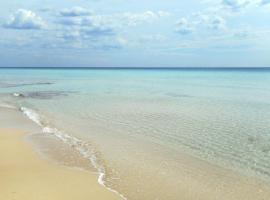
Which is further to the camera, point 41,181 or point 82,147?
point 82,147

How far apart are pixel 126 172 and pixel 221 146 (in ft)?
13.6

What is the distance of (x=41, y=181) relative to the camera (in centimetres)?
781

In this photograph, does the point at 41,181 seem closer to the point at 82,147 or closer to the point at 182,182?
the point at 182,182

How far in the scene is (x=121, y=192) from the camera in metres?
7.38

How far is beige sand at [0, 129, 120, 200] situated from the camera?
698 centimetres

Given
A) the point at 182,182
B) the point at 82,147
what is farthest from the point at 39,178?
the point at 82,147

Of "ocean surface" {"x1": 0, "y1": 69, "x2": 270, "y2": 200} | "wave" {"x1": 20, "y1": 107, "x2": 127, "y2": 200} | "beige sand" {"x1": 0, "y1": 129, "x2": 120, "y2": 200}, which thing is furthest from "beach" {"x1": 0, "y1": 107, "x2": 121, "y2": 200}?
"ocean surface" {"x1": 0, "y1": 69, "x2": 270, "y2": 200}

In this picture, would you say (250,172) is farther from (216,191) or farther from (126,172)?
(126,172)

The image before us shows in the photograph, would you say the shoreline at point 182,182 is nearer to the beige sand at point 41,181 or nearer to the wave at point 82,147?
the beige sand at point 41,181

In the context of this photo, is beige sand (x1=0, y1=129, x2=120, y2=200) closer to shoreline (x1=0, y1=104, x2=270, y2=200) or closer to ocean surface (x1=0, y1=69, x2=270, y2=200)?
shoreline (x1=0, y1=104, x2=270, y2=200)

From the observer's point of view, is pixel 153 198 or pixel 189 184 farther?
pixel 189 184

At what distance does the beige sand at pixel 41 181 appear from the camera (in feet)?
22.9

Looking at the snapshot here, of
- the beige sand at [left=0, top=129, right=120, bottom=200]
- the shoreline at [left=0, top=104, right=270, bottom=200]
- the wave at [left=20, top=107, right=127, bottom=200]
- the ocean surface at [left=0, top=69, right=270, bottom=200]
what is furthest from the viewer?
the ocean surface at [left=0, top=69, right=270, bottom=200]

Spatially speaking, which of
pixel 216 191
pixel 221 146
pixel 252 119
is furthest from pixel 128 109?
pixel 216 191
